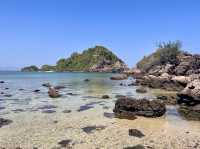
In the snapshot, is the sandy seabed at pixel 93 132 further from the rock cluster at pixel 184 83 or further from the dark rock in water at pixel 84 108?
the rock cluster at pixel 184 83

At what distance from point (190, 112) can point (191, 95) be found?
3585 millimetres

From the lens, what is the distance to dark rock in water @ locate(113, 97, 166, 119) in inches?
1062

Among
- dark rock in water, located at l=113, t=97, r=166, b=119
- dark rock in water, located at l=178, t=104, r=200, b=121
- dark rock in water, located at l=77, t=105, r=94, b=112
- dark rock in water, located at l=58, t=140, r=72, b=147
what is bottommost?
dark rock in water, located at l=58, t=140, r=72, b=147

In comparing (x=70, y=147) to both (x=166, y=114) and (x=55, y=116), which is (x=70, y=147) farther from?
(x=166, y=114)

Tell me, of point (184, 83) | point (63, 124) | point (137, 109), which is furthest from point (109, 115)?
point (184, 83)

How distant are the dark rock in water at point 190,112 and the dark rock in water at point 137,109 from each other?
2.44 metres

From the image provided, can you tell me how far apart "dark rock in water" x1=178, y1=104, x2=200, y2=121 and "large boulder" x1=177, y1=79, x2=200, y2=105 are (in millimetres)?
938

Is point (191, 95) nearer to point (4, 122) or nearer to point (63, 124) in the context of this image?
point (63, 124)

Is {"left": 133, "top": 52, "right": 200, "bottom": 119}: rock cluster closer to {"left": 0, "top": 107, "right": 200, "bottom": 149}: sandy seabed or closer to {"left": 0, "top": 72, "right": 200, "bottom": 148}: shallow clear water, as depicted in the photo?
{"left": 0, "top": 72, "right": 200, "bottom": 148}: shallow clear water

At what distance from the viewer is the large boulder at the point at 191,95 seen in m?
31.8

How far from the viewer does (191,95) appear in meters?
32.4

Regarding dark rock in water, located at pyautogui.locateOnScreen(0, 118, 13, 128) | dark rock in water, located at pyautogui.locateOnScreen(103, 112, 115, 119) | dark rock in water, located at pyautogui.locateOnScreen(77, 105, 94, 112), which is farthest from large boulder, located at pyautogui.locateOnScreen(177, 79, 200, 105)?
dark rock in water, located at pyautogui.locateOnScreen(0, 118, 13, 128)

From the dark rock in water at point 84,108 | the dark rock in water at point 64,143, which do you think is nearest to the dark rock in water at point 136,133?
the dark rock in water at point 64,143

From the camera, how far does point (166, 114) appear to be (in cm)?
2827
